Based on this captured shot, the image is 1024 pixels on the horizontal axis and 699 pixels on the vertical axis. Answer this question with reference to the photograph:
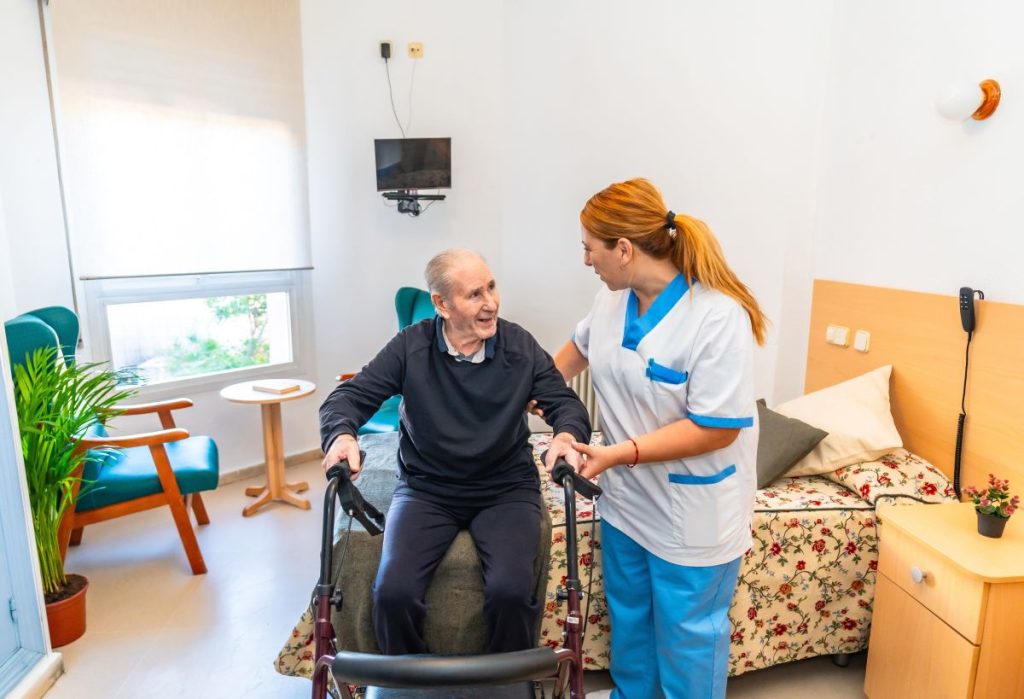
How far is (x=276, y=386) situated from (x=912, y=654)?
2.96m

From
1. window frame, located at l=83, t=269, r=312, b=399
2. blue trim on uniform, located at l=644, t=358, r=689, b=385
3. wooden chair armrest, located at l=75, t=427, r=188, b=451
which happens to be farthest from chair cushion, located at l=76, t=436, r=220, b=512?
blue trim on uniform, located at l=644, t=358, r=689, b=385

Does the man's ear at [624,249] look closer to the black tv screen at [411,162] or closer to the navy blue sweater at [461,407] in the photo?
the navy blue sweater at [461,407]

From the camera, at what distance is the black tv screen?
3777 millimetres

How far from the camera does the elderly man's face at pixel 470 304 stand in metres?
1.72

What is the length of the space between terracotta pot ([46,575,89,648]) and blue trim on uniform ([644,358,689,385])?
2166 millimetres

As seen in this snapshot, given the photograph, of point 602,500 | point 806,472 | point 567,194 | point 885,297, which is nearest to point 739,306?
point 602,500

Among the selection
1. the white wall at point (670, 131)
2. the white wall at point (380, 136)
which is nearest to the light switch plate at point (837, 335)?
the white wall at point (670, 131)

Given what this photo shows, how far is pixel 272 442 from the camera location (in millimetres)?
3498

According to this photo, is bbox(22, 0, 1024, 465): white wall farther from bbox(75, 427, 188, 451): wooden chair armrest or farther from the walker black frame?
the walker black frame

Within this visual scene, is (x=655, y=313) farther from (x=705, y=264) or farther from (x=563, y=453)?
(x=563, y=453)

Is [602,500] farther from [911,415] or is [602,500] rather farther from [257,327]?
[257,327]

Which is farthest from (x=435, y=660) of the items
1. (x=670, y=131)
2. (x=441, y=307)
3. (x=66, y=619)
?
(x=670, y=131)

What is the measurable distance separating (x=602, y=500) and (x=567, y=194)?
2330 mm

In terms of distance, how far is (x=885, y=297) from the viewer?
8.34 ft
